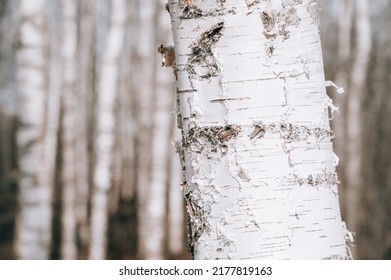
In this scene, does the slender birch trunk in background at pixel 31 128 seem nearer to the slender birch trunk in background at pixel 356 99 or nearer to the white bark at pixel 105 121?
the white bark at pixel 105 121

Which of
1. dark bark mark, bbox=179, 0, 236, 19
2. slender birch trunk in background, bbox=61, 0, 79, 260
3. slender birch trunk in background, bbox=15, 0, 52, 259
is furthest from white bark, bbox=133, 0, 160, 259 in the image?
dark bark mark, bbox=179, 0, 236, 19

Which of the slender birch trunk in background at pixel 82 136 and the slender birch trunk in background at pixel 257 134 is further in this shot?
the slender birch trunk in background at pixel 82 136

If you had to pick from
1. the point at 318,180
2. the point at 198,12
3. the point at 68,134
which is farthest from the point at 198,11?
the point at 68,134

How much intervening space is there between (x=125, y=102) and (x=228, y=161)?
13.7 meters

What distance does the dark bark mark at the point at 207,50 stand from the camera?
1.09 meters

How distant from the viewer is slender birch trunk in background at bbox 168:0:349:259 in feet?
3.49

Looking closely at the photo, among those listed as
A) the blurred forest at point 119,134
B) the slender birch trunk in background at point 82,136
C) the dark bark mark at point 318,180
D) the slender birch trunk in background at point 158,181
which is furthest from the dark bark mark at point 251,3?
the slender birch trunk in background at point 82,136

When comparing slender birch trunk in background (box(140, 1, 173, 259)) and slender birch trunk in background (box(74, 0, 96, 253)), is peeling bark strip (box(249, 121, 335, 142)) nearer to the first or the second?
slender birch trunk in background (box(140, 1, 173, 259))

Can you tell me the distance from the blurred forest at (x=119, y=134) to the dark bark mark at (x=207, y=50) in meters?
3.19

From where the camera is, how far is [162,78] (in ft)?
27.0

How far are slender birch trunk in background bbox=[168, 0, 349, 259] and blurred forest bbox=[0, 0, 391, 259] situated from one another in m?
3.18

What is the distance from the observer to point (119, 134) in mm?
14719
